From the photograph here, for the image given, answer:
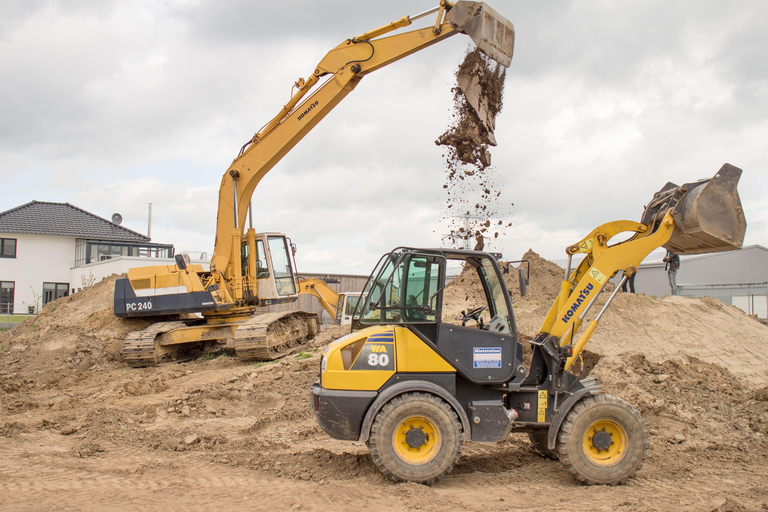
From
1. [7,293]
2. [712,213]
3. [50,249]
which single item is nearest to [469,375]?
[712,213]

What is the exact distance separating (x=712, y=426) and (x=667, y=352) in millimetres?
3042

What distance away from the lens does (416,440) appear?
5195 mm

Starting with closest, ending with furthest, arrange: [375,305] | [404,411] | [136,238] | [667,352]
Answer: [404,411] < [375,305] < [667,352] < [136,238]

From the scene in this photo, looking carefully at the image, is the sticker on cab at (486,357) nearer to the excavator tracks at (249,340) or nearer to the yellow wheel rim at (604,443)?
the yellow wheel rim at (604,443)

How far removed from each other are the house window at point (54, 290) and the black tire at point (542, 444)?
30.3 metres

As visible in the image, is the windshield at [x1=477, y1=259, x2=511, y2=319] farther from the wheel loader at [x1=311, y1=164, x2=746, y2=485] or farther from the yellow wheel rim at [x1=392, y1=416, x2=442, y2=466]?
the yellow wheel rim at [x1=392, y1=416, x2=442, y2=466]

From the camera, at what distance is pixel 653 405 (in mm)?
8211

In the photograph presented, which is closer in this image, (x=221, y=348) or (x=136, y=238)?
(x=221, y=348)

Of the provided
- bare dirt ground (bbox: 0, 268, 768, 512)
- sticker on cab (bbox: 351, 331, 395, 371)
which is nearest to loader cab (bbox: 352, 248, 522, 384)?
sticker on cab (bbox: 351, 331, 395, 371)

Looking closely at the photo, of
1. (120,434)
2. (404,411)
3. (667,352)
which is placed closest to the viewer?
(404,411)

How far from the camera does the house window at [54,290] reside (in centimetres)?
3047

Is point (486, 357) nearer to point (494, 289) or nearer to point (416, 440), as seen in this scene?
point (494, 289)

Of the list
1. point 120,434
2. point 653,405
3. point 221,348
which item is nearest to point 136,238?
point 221,348

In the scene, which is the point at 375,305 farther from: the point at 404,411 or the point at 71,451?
the point at 71,451
